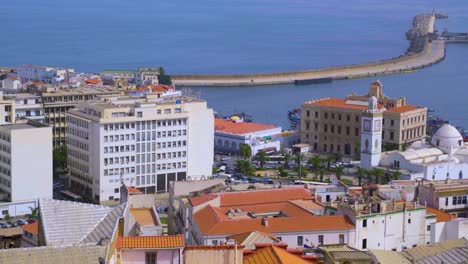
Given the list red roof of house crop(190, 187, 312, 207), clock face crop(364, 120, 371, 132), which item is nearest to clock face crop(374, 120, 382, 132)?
clock face crop(364, 120, 371, 132)

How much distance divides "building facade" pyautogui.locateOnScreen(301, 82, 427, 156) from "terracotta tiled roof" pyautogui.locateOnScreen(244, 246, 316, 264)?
19445 millimetres

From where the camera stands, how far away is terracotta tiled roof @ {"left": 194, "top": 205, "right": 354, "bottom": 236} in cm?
1157

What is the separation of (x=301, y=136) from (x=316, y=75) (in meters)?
21.8

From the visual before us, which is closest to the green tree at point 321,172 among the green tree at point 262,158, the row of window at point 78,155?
the green tree at point 262,158

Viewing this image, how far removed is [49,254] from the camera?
169 inches

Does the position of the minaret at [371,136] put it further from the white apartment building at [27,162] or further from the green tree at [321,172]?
the white apartment building at [27,162]

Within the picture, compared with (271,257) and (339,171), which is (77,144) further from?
(271,257)

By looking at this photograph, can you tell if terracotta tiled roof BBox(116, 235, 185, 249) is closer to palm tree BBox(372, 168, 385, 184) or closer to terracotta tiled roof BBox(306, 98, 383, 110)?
palm tree BBox(372, 168, 385, 184)

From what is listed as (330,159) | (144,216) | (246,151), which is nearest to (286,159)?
(330,159)

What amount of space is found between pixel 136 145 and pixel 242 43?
51085mm

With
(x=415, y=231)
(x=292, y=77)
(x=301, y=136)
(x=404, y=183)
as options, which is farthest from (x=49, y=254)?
(x=292, y=77)

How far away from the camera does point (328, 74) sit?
4894 cm

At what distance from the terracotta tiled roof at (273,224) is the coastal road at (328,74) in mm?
32566

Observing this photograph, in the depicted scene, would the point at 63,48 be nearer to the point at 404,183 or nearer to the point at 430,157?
the point at 430,157
